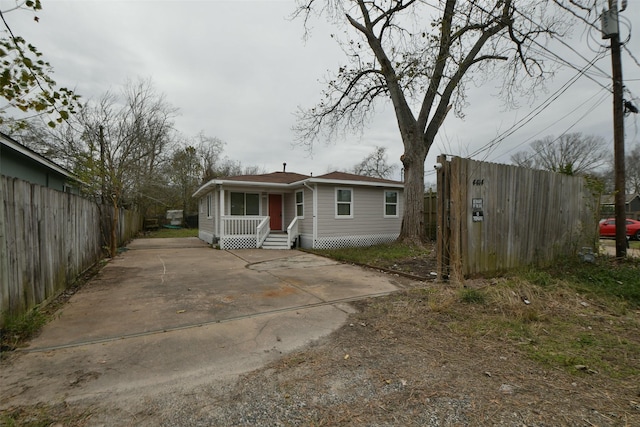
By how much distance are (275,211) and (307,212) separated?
8.34 ft

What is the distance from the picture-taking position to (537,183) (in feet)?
21.5

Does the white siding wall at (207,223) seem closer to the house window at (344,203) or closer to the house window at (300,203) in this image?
the house window at (300,203)

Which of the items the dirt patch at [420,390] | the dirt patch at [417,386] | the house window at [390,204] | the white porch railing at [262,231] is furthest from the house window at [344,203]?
the dirt patch at [420,390]

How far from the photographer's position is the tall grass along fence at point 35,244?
316 cm

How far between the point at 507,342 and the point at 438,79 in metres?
8.60

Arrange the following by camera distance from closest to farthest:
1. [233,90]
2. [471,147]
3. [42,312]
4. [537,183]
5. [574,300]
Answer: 1. [42,312]
2. [574,300]
3. [471,147]
4. [537,183]
5. [233,90]

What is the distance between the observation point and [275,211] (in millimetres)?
13891

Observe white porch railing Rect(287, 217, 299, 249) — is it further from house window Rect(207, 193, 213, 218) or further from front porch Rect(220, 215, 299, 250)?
house window Rect(207, 193, 213, 218)

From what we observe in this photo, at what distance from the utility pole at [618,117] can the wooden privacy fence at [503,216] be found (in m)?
0.65

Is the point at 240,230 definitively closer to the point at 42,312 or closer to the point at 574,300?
the point at 42,312

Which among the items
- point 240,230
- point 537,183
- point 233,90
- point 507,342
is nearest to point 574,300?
point 507,342

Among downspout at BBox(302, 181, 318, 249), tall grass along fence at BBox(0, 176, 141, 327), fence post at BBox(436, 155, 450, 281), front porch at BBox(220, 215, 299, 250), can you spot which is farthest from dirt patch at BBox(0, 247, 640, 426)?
front porch at BBox(220, 215, 299, 250)

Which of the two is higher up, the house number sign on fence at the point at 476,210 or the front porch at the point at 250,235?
the house number sign on fence at the point at 476,210

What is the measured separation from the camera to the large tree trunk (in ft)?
34.5
